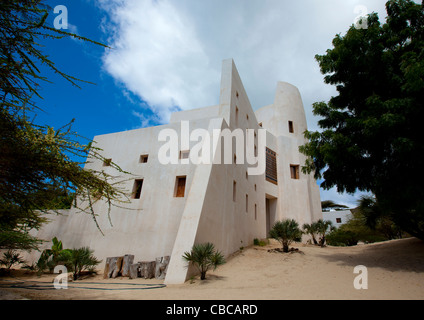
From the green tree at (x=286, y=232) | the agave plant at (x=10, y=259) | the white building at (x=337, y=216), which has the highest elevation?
the white building at (x=337, y=216)

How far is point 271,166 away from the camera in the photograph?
18938mm

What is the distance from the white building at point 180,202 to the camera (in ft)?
29.7

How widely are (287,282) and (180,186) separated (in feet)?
22.5

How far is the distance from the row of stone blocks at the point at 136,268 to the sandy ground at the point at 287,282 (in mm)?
403

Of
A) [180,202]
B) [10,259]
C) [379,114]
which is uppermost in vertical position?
[379,114]

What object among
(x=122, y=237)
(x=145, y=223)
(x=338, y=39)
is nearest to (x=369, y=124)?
(x=338, y=39)

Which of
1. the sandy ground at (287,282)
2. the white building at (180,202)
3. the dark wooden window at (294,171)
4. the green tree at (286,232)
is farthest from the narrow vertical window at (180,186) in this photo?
the dark wooden window at (294,171)

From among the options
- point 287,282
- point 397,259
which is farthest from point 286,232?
point 287,282

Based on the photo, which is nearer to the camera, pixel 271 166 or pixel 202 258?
pixel 202 258

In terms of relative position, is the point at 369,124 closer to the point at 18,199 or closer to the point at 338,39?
the point at 338,39

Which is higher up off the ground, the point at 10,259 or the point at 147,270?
the point at 147,270

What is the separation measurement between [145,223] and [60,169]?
27.0ft

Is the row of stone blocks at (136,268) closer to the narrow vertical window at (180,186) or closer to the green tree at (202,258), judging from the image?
the green tree at (202,258)

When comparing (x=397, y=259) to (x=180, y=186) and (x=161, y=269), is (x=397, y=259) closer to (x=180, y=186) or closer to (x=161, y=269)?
(x=161, y=269)
